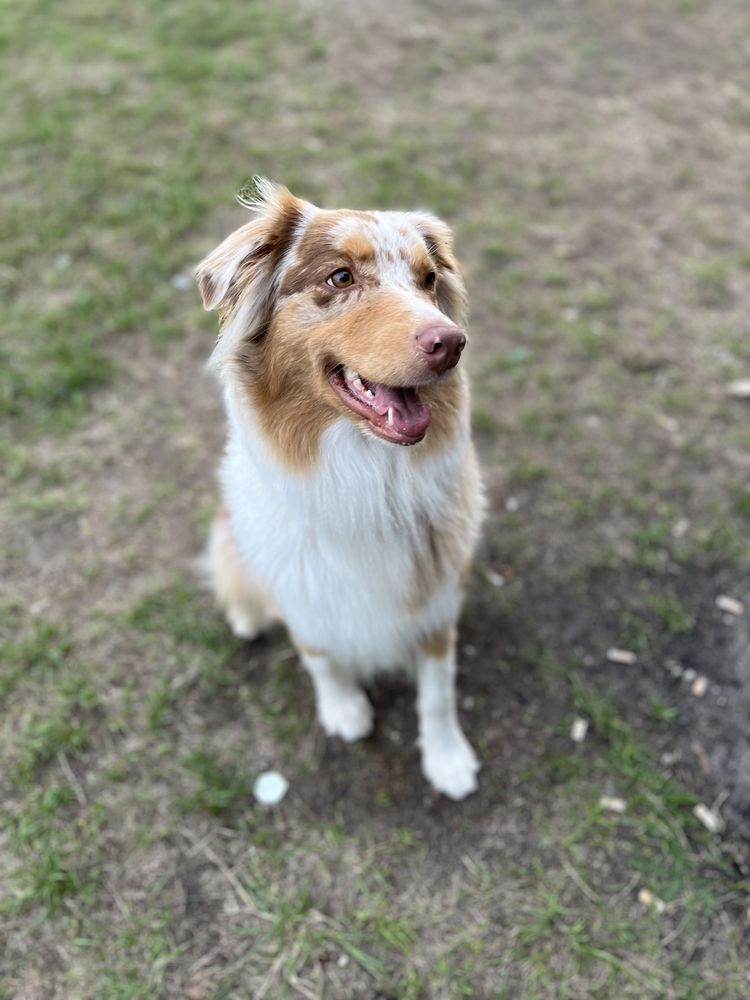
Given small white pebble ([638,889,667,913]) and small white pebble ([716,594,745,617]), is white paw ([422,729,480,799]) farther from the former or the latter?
small white pebble ([716,594,745,617])

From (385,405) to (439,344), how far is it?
10.0 inches

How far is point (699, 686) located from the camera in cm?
306

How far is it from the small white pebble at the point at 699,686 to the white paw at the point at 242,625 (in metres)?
1.89

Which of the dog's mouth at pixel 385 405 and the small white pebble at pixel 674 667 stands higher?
the dog's mouth at pixel 385 405

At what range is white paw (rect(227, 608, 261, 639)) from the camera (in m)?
3.19

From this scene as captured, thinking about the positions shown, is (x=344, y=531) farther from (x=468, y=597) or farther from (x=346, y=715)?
(x=468, y=597)

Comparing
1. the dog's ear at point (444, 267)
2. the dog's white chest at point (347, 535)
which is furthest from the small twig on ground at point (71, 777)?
the dog's ear at point (444, 267)

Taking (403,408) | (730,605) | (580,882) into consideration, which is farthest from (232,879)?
(730,605)

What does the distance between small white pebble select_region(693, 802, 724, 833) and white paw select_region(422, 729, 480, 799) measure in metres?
0.84

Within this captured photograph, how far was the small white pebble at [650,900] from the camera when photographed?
2582 millimetres

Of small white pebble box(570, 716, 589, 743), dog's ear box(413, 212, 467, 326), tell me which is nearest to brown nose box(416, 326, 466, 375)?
dog's ear box(413, 212, 467, 326)

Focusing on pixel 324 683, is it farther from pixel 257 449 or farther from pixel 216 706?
pixel 257 449

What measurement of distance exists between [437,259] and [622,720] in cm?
200

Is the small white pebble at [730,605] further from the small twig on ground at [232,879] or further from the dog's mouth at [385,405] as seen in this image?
the small twig on ground at [232,879]
